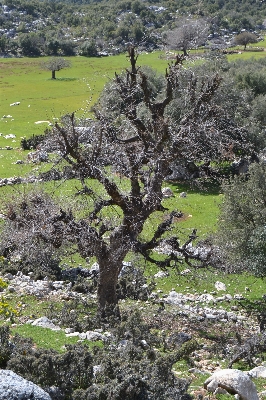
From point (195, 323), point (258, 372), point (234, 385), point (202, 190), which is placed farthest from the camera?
point (202, 190)

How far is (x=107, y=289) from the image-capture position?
1628 centimetres

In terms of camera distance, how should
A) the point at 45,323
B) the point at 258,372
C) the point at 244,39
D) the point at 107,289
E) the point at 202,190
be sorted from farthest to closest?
the point at 244,39 → the point at 202,190 → the point at 107,289 → the point at 45,323 → the point at 258,372

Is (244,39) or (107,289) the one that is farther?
(244,39)

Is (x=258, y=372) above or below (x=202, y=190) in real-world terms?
above

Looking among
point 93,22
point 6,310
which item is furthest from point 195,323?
point 93,22

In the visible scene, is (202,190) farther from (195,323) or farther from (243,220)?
(195,323)

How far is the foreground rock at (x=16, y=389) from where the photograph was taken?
7727mm

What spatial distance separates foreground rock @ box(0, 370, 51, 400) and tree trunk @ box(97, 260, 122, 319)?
A: 770 cm

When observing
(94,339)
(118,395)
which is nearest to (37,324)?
(94,339)

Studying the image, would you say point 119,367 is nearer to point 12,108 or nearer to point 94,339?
point 94,339

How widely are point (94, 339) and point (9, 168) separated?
30.9 m

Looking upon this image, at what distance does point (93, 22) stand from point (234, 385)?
164 m

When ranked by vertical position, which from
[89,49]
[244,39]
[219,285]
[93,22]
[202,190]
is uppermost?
[244,39]

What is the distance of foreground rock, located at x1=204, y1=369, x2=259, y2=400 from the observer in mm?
10734
